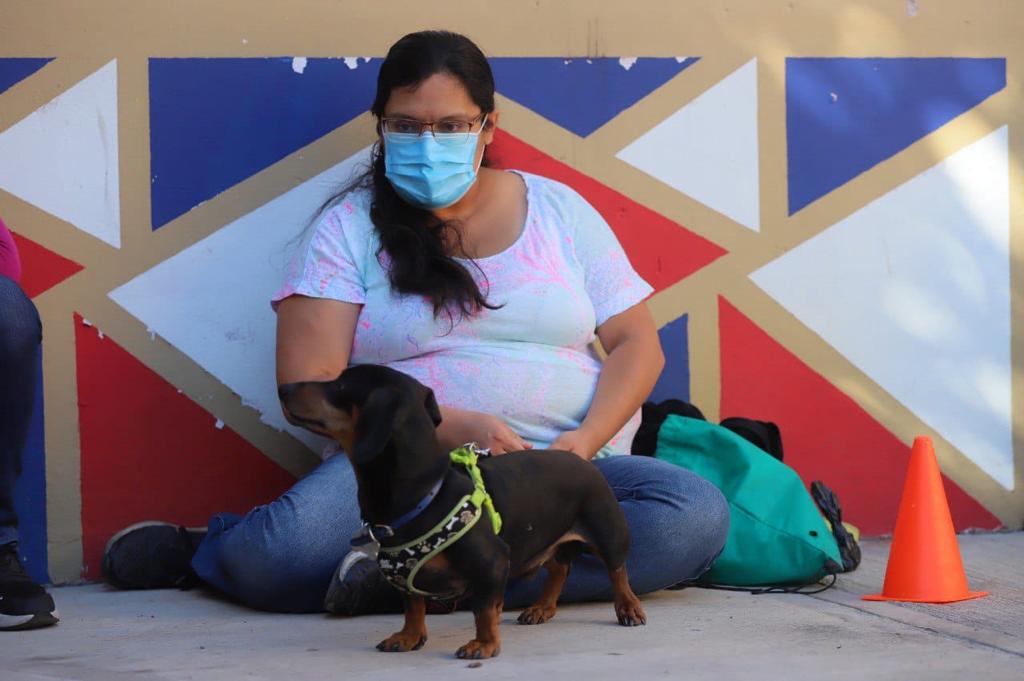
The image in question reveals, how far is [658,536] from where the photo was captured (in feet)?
9.73

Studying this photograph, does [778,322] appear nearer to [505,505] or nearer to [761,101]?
[761,101]

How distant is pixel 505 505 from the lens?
2533 mm

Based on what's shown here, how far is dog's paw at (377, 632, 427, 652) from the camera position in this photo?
253 centimetres

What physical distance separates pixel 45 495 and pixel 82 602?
1.27 ft

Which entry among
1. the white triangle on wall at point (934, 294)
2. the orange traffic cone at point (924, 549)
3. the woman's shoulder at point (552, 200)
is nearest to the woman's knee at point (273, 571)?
the woman's shoulder at point (552, 200)

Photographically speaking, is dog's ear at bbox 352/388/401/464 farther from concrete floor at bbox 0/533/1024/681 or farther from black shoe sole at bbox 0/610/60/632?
black shoe sole at bbox 0/610/60/632

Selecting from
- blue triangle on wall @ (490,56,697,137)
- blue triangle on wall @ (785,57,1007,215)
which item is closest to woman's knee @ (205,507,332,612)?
blue triangle on wall @ (490,56,697,137)

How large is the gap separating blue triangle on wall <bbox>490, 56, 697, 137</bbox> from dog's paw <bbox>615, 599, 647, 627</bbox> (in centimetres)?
Result: 148

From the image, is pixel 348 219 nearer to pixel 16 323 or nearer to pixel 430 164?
pixel 430 164

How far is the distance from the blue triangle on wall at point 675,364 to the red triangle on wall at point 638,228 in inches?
4.7

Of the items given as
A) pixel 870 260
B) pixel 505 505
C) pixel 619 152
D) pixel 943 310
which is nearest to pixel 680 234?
pixel 619 152

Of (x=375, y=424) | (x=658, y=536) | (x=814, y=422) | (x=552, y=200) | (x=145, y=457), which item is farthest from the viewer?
(x=814, y=422)

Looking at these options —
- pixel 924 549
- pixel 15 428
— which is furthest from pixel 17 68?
pixel 924 549

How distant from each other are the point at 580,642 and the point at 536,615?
21cm
